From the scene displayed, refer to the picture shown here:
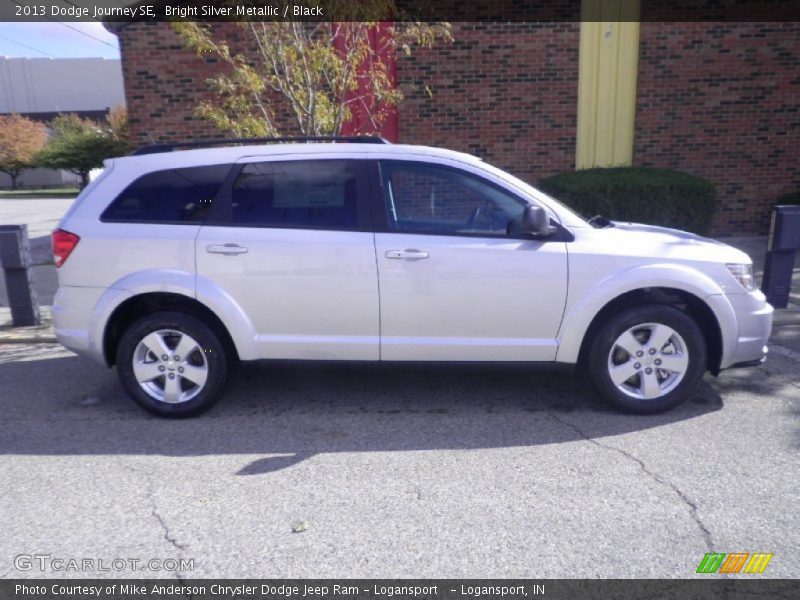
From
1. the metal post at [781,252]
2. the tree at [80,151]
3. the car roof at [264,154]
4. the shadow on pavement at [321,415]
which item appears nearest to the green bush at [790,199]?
the metal post at [781,252]

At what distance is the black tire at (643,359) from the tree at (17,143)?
4436cm

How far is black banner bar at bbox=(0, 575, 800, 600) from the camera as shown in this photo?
2.82 m

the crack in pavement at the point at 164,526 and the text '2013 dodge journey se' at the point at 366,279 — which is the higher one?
the text '2013 dodge journey se' at the point at 366,279

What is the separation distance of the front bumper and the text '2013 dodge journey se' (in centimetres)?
1

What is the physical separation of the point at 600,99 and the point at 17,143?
40.8 metres

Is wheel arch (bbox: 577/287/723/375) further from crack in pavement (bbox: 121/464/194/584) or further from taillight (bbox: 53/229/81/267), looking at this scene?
taillight (bbox: 53/229/81/267)

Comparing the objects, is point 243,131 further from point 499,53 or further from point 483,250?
point 499,53

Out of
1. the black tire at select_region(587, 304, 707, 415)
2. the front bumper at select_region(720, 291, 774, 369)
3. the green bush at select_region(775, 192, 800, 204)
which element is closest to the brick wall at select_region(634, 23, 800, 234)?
the green bush at select_region(775, 192, 800, 204)

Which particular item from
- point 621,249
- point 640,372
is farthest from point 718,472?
point 621,249

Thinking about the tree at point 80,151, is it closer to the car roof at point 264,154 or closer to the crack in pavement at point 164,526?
the car roof at point 264,154

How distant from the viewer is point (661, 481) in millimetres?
3746

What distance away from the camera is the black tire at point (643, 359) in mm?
4598

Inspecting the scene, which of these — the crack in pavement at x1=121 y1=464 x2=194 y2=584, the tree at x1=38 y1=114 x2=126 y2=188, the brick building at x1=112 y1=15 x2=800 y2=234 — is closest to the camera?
the crack in pavement at x1=121 y1=464 x2=194 y2=584

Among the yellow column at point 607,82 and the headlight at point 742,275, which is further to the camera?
the yellow column at point 607,82
